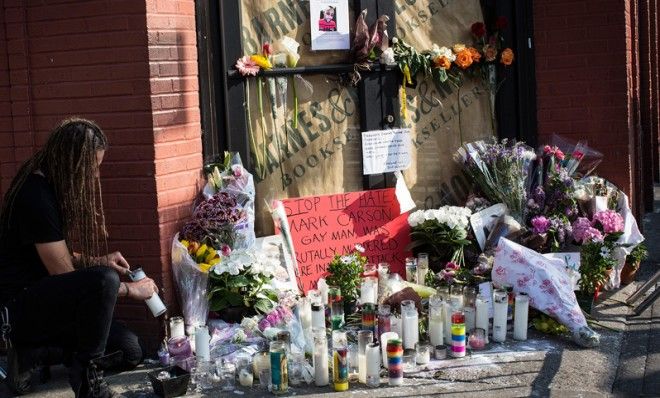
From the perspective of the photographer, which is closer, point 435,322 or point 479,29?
point 435,322

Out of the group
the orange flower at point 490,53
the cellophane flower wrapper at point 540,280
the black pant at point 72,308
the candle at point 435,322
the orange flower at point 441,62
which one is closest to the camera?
the black pant at point 72,308

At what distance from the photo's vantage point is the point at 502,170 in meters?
6.69

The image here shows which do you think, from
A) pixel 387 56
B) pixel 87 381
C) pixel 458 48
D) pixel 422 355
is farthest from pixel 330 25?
pixel 87 381

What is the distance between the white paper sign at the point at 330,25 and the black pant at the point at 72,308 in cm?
259

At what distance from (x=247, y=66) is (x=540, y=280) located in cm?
249

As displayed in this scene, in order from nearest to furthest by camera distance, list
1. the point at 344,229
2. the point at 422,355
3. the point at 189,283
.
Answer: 1. the point at 422,355
2. the point at 189,283
3. the point at 344,229

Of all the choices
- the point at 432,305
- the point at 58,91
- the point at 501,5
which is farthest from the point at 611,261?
the point at 58,91

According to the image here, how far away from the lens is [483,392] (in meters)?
4.89

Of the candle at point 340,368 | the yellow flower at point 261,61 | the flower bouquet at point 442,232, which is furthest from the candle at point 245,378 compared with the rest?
the yellow flower at point 261,61

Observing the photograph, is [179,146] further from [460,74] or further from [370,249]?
[460,74]

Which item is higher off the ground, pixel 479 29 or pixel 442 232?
pixel 479 29

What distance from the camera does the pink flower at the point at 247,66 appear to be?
20.7 feet

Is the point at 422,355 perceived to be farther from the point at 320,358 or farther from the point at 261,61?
the point at 261,61

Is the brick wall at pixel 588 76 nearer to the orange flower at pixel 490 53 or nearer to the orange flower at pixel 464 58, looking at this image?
the orange flower at pixel 490 53
